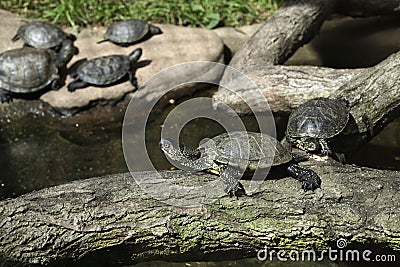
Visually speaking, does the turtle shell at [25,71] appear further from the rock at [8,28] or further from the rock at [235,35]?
the rock at [235,35]

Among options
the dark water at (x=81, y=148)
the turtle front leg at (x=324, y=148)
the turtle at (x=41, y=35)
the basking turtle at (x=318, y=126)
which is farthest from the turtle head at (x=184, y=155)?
the turtle at (x=41, y=35)

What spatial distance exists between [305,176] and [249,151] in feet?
1.14

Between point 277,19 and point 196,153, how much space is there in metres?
2.24

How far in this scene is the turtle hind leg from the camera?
3.17 m

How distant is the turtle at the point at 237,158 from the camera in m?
3.21

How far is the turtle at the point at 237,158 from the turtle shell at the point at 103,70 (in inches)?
84.0

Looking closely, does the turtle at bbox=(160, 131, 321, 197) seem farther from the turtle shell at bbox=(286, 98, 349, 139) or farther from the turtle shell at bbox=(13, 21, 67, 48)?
the turtle shell at bbox=(13, 21, 67, 48)

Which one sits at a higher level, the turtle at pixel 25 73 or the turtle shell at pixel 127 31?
the turtle shell at pixel 127 31

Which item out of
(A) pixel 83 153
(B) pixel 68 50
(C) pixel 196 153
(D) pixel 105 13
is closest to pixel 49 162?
(A) pixel 83 153

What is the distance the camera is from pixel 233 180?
319 cm

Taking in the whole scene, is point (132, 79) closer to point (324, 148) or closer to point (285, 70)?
point (285, 70)

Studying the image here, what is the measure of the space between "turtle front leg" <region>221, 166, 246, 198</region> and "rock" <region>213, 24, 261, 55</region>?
9.39 feet

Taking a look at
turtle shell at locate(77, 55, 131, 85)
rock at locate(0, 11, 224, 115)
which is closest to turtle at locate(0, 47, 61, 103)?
rock at locate(0, 11, 224, 115)

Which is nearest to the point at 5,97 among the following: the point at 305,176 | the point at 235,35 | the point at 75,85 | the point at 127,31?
the point at 75,85
